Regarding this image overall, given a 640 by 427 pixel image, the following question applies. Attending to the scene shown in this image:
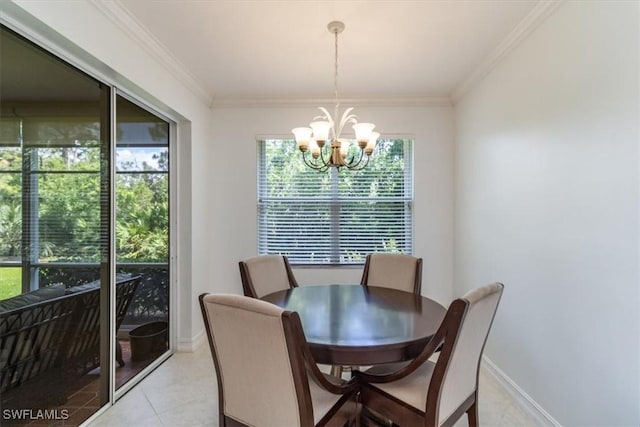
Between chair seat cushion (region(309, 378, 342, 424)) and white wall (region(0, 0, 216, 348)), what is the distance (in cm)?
207

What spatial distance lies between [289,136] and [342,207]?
0.99 metres

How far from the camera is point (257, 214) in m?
3.66

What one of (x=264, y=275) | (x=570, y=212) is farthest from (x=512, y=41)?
(x=264, y=275)

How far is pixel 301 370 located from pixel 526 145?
2.06 m

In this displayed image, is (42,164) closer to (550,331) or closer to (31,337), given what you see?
(31,337)

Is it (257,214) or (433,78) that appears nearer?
(433,78)

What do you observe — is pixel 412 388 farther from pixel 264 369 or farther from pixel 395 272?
pixel 395 272

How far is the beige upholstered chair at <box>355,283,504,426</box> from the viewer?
137cm

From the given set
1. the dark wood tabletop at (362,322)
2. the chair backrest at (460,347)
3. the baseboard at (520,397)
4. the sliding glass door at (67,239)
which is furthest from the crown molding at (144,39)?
the baseboard at (520,397)

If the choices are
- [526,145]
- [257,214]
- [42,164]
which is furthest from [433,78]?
[42,164]

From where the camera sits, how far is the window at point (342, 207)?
12.0 ft

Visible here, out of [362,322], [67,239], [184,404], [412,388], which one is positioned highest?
[67,239]

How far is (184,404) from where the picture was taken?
227cm

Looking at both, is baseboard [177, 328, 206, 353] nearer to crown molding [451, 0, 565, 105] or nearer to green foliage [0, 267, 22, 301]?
→ green foliage [0, 267, 22, 301]
